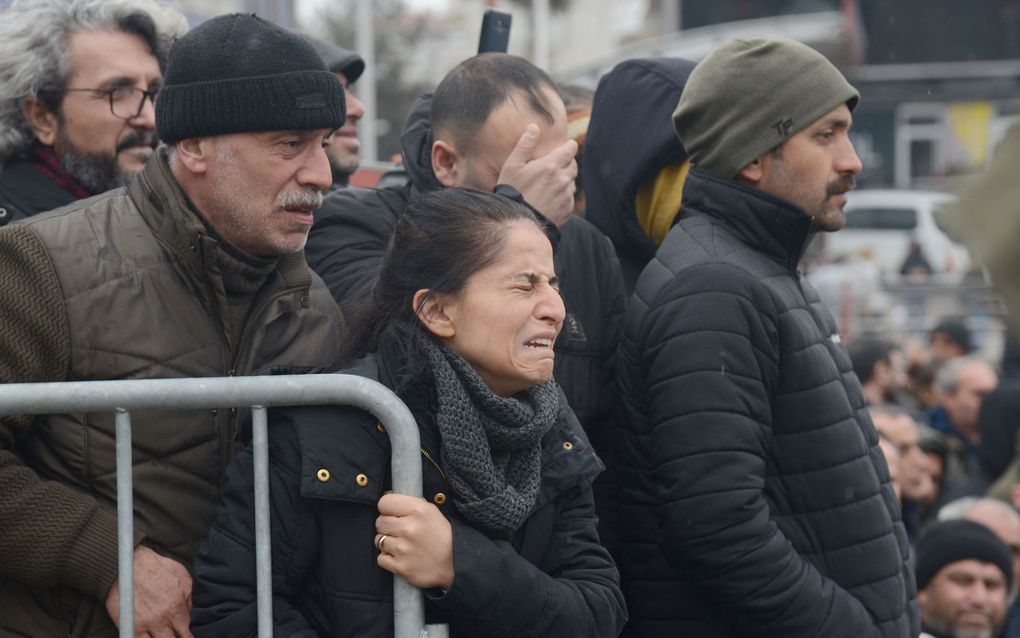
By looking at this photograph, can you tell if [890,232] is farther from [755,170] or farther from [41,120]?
[41,120]

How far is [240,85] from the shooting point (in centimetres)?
277

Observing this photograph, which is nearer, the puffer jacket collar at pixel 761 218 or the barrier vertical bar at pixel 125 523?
the barrier vertical bar at pixel 125 523

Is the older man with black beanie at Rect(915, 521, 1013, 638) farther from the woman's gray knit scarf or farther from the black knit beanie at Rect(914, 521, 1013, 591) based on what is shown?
the woman's gray knit scarf

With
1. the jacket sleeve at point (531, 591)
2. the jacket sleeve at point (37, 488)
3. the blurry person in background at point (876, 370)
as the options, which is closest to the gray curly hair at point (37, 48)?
the jacket sleeve at point (37, 488)

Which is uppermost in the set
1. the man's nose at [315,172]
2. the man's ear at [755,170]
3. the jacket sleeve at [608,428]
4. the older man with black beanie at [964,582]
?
the man's nose at [315,172]

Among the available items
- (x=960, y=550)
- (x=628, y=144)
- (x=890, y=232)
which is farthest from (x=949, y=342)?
(x=890, y=232)

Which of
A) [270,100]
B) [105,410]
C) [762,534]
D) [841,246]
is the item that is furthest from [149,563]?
[841,246]

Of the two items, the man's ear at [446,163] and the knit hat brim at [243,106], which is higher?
the knit hat brim at [243,106]

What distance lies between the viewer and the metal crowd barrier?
246cm

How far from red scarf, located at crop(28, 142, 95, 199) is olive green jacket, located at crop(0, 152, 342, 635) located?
2.20 ft

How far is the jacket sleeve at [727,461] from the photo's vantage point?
2969 mm

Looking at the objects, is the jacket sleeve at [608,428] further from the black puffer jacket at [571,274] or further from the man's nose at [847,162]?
the man's nose at [847,162]

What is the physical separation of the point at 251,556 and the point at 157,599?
8.9 inches

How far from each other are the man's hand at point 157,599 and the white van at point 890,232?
18899 mm
